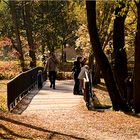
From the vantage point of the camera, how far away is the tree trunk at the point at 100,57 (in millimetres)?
14633

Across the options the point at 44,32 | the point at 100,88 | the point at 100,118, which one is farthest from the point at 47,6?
the point at 100,118

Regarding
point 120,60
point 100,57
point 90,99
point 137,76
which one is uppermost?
point 100,57

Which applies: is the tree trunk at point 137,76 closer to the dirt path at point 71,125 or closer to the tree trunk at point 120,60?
the dirt path at point 71,125

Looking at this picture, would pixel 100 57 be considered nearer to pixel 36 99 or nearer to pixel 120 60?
pixel 120 60

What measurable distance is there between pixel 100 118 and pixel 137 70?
8.84 feet

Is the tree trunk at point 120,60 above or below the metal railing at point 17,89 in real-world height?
above

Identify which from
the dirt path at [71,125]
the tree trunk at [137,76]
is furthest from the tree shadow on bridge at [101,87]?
the tree trunk at [137,76]

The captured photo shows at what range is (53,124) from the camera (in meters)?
12.1

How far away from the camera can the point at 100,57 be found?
51.3ft

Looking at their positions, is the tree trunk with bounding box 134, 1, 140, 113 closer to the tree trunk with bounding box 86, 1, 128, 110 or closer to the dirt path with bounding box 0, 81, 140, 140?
the tree trunk with bounding box 86, 1, 128, 110

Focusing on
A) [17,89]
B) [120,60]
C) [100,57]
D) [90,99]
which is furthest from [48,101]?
[100,57]

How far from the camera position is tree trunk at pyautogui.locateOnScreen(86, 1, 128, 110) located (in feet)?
48.0

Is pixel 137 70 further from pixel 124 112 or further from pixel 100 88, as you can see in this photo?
pixel 100 88

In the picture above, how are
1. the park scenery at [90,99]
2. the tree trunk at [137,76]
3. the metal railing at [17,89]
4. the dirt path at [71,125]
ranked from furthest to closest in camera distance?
the metal railing at [17,89], the tree trunk at [137,76], the park scenery at [90,99], the dirt path at [71,125]
